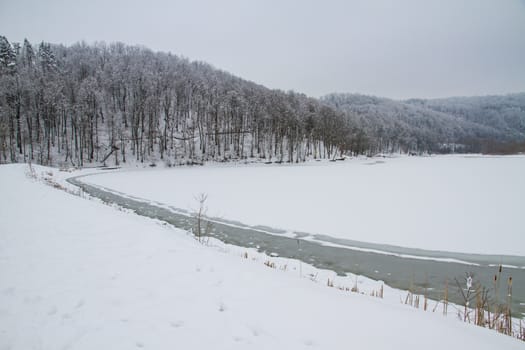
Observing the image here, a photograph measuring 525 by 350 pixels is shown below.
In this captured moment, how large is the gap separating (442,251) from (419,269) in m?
2.10

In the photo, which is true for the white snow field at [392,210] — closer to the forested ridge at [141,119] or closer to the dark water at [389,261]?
the dark water at [389,261]

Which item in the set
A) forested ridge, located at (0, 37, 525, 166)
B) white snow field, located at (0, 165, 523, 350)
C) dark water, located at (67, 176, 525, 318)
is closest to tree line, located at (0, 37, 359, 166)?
forested ridge, located at (0, 37, 525, 166)

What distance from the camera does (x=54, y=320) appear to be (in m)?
3.42

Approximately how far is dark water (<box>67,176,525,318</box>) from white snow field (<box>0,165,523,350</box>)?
1803 millimetres

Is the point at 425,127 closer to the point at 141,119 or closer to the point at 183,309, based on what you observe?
the point at 141,119

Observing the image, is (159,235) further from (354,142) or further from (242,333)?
(354,142)

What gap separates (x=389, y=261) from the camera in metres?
8.57

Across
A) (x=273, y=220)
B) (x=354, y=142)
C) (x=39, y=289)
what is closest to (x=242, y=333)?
(x=39, y=289)

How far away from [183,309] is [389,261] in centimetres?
727

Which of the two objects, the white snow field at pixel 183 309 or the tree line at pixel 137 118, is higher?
the tree line at pixel 137 118

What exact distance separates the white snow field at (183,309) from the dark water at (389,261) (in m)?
1.80

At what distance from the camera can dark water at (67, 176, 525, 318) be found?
22.8 feet

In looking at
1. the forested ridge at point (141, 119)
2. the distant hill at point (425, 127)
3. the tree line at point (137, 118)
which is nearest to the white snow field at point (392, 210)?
the forested ridge at point (141, 119)

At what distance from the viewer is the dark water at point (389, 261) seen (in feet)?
22.8
